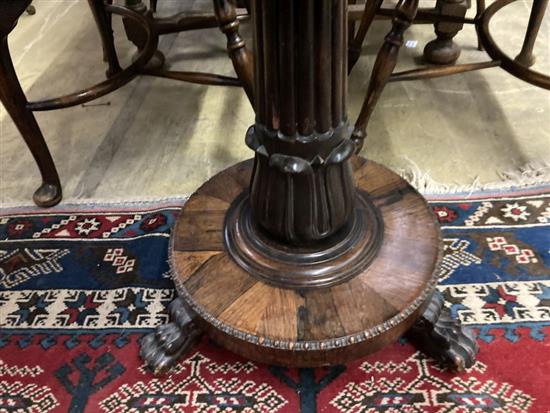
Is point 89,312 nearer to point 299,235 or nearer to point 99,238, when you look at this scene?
point 99,238

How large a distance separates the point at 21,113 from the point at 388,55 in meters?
0.74

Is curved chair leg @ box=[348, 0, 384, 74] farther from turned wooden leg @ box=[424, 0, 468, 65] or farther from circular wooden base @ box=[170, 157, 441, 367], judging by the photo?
circular wooden base @ box=[170, 157, 441, 367]

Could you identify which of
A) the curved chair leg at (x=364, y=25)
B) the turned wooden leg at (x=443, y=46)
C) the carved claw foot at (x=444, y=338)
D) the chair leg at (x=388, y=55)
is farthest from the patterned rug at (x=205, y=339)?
the turned wooden leg at (x=443, y=46)

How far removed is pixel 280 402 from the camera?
836 mm

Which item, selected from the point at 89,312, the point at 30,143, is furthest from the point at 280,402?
the point at 30,143

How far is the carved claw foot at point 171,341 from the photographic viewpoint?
857mm

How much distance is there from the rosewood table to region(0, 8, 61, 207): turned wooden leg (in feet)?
1.44

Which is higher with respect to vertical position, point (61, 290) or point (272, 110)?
point (272, 110)

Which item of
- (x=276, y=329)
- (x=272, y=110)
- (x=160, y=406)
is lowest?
(x=160, y=406)

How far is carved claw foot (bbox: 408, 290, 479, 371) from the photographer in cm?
84

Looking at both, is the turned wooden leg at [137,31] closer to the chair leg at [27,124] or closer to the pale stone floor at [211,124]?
the pale stone floor at [211,124]

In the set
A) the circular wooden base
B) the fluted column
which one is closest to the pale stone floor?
the circular wooden base

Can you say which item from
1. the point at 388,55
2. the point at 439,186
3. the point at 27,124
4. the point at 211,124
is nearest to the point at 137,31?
the point at 211,124

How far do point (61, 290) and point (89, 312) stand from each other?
0.09m
